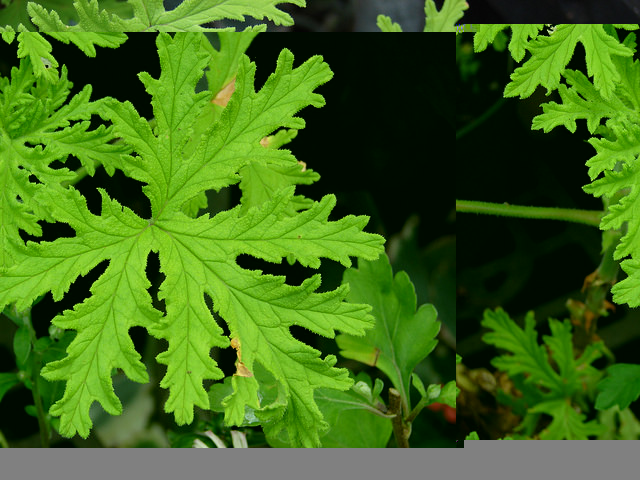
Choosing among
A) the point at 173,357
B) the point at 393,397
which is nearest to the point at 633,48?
the point at 393,397

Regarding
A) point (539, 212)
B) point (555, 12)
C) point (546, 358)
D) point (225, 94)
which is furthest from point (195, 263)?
point (555, 12)

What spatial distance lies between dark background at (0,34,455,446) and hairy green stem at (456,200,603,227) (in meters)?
0.15

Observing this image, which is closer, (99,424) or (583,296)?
(99,424)

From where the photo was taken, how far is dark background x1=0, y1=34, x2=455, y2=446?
3.51 ft

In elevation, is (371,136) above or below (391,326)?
above

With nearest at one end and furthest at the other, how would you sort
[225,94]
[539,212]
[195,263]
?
[195,263], [225,94], [539,212]

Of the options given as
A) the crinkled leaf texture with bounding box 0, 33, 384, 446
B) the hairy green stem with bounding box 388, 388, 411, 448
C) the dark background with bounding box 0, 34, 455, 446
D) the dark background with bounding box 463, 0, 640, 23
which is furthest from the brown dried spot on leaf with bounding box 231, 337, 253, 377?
the dark background with bounding box 463, 0, 640, 23

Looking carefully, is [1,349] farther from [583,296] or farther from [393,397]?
[583,296]

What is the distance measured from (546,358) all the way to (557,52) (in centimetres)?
62

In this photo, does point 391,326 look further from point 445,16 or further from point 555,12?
point 555,12

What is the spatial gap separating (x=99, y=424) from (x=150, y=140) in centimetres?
52

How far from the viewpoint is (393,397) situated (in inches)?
43.8

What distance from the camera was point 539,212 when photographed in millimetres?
1217

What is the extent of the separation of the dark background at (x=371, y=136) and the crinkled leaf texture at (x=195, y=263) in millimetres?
101
